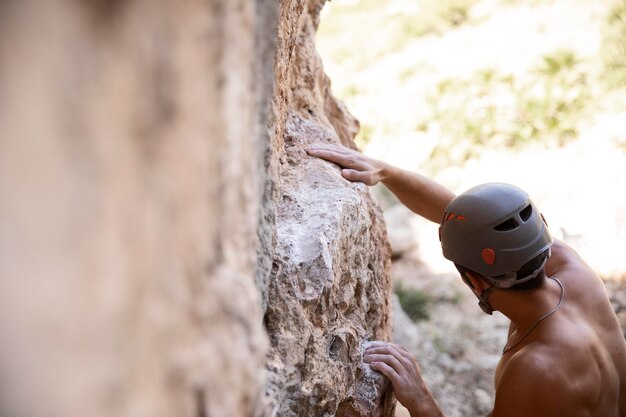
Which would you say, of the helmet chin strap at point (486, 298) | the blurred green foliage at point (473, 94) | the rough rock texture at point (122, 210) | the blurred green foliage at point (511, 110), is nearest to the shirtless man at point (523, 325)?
the helmet chin strap at point (486, 298)

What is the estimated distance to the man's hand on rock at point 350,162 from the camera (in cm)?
244

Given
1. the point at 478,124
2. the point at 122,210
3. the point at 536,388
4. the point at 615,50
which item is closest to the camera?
the point at 122,210

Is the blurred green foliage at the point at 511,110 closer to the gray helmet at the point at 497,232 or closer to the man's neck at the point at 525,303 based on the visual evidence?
the man's neck at the point at 525,303

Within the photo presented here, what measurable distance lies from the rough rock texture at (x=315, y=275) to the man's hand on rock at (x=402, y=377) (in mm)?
35

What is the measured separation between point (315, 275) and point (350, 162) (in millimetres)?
756

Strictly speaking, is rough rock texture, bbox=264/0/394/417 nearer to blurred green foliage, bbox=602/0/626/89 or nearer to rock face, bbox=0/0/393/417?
rock face, bbox=0/0/393/417

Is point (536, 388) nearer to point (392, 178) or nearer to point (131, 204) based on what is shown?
point (392, 178)

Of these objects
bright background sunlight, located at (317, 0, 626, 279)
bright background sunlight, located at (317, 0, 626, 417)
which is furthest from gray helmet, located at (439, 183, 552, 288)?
bright background sunlight, located at (317, 0, 626, 279)

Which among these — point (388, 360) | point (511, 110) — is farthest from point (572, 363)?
point (511, 110)

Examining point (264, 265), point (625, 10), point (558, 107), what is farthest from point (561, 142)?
point (264, 265)

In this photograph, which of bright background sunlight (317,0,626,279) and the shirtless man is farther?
bright background sunlight (317,0,626,279)

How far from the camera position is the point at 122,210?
0.77m

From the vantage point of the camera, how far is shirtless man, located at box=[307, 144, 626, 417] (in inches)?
85.9

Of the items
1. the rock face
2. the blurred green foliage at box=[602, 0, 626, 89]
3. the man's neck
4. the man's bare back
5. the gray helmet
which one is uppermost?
the rock face
